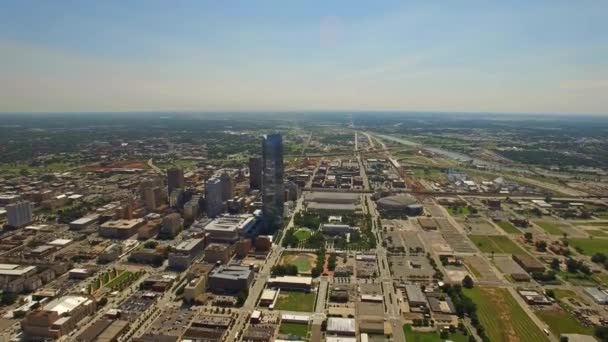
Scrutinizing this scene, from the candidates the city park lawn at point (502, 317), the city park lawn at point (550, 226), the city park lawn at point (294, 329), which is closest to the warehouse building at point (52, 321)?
the city park lawn at point (294, 329)

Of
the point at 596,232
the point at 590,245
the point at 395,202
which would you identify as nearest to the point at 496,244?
the point at 590,245

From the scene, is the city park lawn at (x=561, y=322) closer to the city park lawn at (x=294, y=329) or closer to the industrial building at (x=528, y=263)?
the industrial building at (x=528, y=263)

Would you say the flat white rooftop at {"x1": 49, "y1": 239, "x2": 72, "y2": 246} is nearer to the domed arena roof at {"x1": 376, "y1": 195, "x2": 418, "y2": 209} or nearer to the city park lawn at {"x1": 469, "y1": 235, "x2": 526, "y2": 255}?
the domed arena roof at {"x1": 376, "y1": 195, "x2": 418, "y2": 209}

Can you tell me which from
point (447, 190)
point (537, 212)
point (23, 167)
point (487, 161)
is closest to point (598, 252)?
point (537, 212)

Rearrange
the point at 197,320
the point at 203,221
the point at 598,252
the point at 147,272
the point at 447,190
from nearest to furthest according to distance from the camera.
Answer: the point at 197,320 → the point at 147,272 → the point at 598,252 → the point at 203,221 → the point at 447,190

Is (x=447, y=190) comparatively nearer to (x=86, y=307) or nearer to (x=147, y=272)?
(x=147, y=272)
